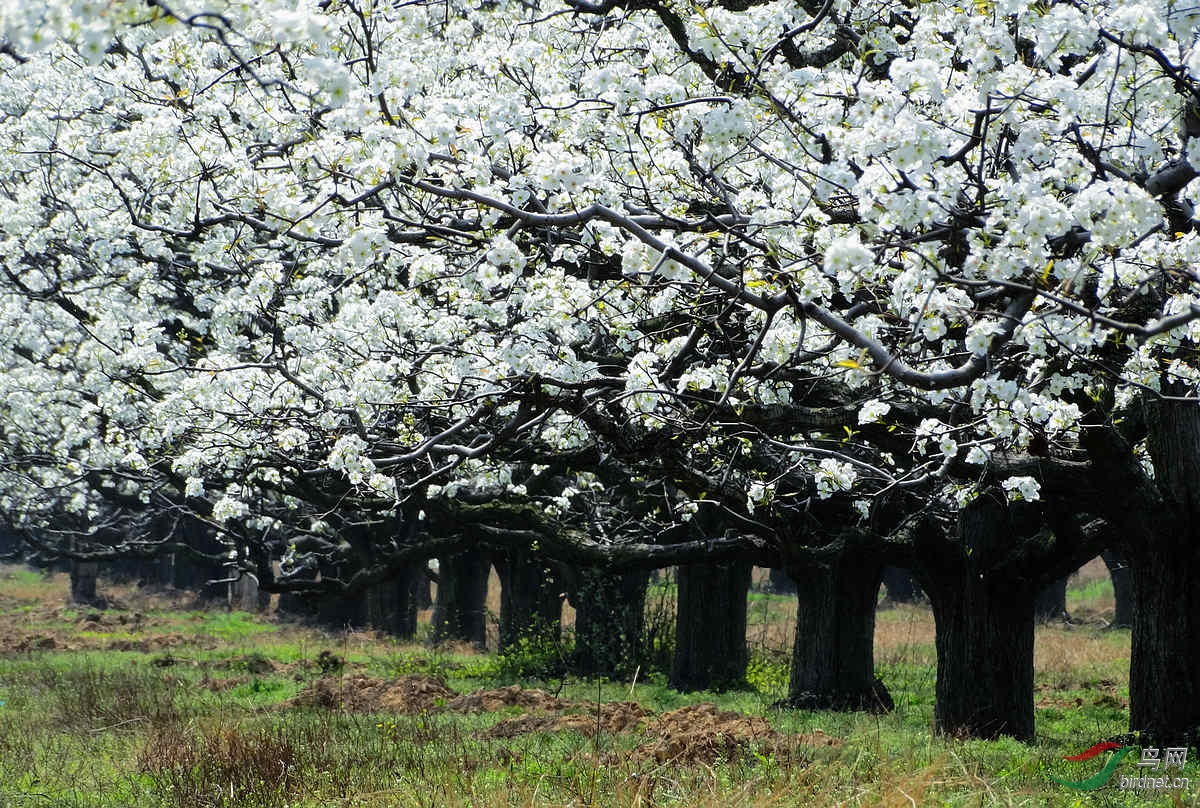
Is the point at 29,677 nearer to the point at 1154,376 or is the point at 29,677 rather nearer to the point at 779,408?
the point at 779,408

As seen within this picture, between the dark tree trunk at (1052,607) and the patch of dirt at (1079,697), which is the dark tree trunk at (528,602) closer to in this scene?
the patch of dirt at (1079,697)

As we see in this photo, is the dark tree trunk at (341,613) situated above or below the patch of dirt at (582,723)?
below

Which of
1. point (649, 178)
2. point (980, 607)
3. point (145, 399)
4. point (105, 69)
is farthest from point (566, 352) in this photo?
point (145, 399)

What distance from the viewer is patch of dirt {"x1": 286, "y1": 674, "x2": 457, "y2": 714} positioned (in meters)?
13.4

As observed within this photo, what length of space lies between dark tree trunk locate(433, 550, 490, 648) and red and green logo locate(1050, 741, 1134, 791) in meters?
17.6

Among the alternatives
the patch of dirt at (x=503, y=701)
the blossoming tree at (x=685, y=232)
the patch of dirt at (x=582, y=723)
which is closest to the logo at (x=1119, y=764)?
the blossoming tree at (x=685, y=232)

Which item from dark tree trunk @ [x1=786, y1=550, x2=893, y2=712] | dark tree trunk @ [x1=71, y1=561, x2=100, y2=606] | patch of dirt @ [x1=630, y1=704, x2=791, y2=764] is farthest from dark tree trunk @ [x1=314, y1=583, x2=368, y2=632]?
patch of dirt @ [x1=630, y1=704, x2=791, y2=764]

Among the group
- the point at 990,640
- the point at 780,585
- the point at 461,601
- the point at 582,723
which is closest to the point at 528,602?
the point at 461,601

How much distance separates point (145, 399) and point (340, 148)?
10.7m

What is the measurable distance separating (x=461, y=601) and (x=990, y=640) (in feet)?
56.6

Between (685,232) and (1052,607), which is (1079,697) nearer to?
(685,232)

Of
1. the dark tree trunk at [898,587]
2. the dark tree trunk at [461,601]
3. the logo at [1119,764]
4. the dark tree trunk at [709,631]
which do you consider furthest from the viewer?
the dark tree trunk at [898,587]

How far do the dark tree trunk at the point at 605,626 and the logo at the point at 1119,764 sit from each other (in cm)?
993

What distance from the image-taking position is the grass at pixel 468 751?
708 cm
